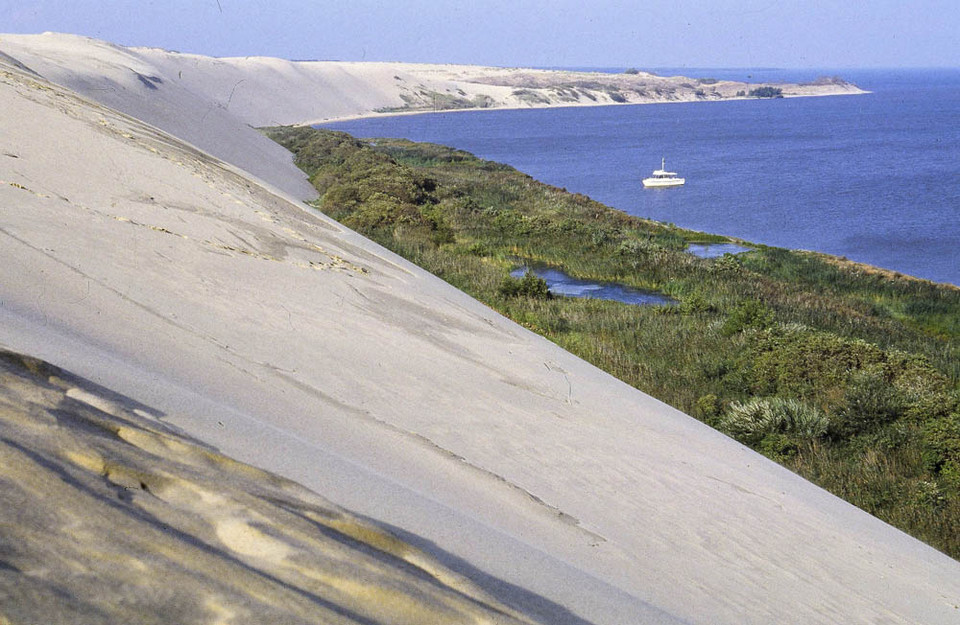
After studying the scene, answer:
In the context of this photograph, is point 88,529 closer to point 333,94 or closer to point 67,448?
point 67,448

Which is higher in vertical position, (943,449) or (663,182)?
(663,182)

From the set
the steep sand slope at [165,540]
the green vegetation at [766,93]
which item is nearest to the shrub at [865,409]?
the steep sand slope at [165,540]

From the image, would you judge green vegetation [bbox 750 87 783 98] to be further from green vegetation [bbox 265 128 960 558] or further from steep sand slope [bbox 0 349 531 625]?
steep sand slope [bbox 0 349 531 625]

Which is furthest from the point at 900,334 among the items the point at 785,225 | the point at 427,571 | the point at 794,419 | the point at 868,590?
the point at 785,225

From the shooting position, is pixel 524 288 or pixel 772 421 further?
pixel 524 288

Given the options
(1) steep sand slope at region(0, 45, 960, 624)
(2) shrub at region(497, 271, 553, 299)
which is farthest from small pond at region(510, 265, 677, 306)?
(1) steep sand slope at region(0, 45, 960, 624)

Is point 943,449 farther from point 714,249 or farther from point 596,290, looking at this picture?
point 714,249

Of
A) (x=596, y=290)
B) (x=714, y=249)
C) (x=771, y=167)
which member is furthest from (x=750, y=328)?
(x=771, y=167)
